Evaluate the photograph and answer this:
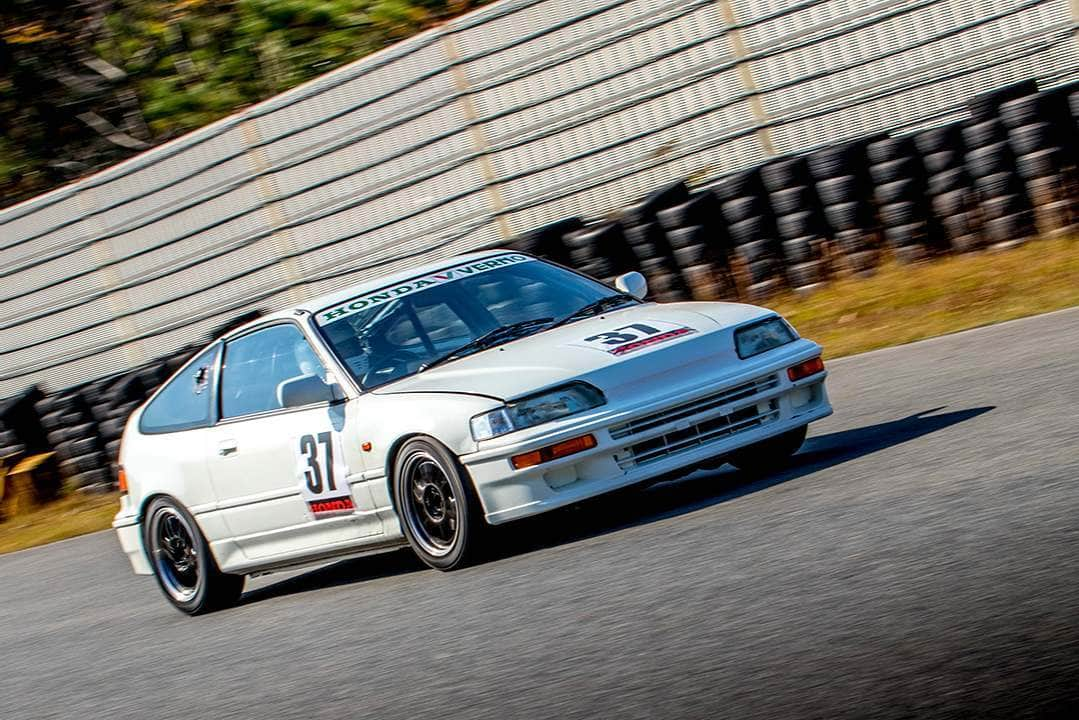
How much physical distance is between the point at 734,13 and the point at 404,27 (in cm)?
869

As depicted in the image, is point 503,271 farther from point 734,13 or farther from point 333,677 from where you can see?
point 734,13

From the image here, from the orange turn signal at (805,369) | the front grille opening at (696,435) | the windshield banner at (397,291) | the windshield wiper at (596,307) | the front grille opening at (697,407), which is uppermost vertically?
the windshield banner at (397,291)

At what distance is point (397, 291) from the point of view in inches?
318

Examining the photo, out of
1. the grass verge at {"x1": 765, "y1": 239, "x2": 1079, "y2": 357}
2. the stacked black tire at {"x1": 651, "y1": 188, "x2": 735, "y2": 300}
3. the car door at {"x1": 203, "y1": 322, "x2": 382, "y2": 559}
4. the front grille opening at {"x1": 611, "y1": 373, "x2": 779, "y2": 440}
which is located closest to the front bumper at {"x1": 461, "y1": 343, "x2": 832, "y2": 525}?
the front grille opening at {"x1": 611, "y1": 373, "x2": 779, "y2": 440}

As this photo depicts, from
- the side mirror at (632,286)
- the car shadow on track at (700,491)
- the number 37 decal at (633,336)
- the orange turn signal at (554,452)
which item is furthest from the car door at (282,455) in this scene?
the side mirror at (632,286)

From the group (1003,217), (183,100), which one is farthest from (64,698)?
(183,100)

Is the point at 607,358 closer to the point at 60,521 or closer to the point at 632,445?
the point at 632,445

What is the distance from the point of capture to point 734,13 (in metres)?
14.6

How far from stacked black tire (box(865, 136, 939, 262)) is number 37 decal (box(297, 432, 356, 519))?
6.69m

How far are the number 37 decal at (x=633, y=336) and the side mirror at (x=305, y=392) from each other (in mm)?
1211

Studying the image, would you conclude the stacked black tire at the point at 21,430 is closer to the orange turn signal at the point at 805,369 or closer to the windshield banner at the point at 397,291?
the windshield banner at the point at 397,291

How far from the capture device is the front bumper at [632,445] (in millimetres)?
6695

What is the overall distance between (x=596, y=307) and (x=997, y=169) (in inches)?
216

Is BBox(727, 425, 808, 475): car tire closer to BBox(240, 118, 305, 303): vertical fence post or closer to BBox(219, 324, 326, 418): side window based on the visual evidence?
BBox(219, 324, 326, 418): side window
